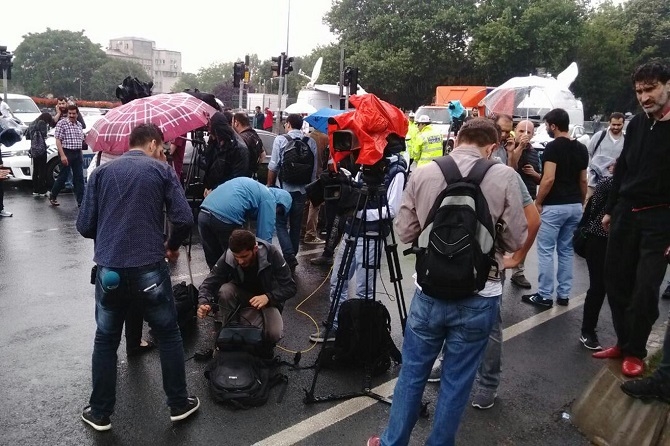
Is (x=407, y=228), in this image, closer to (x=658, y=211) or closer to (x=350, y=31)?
(x=658, y=211)

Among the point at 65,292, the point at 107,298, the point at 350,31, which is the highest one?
the point at 350,31

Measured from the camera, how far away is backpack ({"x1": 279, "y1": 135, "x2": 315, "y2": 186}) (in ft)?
22.9

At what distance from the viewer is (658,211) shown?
361cm

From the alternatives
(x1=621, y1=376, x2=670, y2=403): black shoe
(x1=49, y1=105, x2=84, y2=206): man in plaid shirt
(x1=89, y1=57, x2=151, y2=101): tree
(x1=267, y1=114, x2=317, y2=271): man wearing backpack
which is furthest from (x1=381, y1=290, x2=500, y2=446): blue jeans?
(x1=89, y1=57, x2=151, y2=101): tree

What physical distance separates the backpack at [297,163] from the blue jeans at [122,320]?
11.7ft

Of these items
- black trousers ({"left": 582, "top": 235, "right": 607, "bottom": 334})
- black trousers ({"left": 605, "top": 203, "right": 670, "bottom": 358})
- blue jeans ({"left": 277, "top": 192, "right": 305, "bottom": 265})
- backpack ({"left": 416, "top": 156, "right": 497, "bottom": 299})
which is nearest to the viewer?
backpack ({"left": 416, "top": 156, "right": 497, "bottom": 299})

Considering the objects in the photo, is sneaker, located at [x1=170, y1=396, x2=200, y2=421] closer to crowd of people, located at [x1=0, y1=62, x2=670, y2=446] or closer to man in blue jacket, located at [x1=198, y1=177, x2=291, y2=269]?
crowd of people, located at [x1=0, y1=62, x2=670, y2=446]

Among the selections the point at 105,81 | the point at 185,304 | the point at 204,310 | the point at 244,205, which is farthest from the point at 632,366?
the point at 105,81

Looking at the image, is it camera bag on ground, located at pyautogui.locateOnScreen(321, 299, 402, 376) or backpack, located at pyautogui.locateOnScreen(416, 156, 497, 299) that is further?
camera bag on ground, located at pyautogui.locateOnScreen(321, 299, 402, 376)

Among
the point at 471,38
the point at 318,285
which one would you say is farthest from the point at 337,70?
the point at 318,285

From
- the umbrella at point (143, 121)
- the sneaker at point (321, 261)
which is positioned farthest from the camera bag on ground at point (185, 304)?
the sneaker at point (321, 261)

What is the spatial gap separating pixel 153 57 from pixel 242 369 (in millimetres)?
171624

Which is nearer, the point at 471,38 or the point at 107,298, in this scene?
the point at 107,298

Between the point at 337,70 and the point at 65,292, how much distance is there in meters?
37.2
